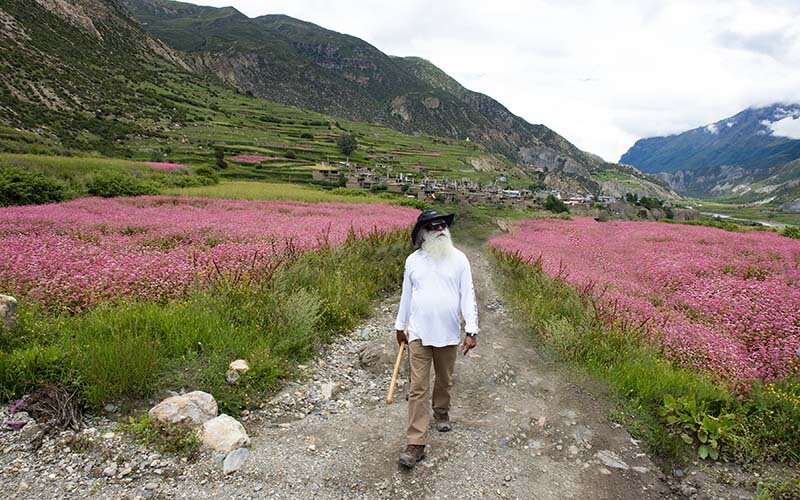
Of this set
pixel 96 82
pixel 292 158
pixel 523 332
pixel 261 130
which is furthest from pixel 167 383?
pixel 96 82

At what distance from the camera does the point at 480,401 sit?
254 inches

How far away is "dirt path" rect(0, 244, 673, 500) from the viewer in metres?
4.18

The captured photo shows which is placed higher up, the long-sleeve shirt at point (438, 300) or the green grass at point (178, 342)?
the long-sleeve shirt at point (438, 300)

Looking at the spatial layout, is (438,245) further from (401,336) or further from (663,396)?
(663,396)

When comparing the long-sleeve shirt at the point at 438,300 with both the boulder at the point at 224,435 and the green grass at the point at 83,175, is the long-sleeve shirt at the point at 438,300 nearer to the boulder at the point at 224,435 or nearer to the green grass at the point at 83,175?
the boulder at the point at 224,435

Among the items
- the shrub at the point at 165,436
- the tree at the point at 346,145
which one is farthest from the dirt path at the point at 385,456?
the tree at the point at 346,145

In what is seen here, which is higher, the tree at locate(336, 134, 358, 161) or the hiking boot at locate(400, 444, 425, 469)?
the tree at locate(336, 134, 358, 161)

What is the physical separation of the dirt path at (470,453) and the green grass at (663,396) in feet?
1.58

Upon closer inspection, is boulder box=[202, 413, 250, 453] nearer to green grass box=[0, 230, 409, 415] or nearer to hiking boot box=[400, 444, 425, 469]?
green grass box=[0, 230, 409, 415]

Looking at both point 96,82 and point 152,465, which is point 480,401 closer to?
point 152,465

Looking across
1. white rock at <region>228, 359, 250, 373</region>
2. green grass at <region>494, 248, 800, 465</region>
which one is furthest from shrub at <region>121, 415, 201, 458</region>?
green grass at <region>494, 248, 800, 465</region>

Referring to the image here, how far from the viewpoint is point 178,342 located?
6.28 meters

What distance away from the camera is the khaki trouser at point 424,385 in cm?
482

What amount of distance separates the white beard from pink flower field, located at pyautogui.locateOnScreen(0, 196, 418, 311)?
539 cm
